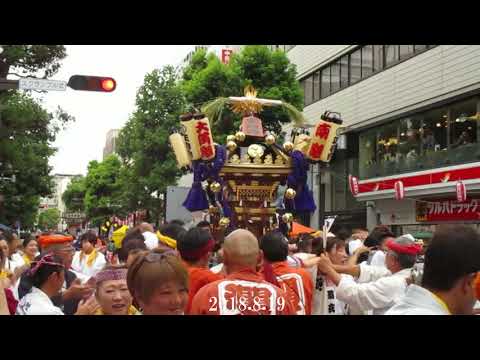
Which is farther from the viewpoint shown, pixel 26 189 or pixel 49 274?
pixel 26 189

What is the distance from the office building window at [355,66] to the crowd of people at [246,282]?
21.7 metres

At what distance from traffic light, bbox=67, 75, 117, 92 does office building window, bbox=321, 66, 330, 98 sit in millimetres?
23523

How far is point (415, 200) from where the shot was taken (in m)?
22.9

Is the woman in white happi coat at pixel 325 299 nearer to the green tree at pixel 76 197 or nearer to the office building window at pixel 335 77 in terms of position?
the office building window at pixel 335 77

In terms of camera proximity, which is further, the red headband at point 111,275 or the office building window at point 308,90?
the office building window at point 308,90

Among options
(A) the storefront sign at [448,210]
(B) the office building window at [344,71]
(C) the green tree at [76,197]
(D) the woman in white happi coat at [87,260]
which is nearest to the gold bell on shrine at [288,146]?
(D) the woman in white happi coat at [87,260]

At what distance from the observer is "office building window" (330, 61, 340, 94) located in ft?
94.7

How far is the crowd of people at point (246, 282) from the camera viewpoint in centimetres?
231

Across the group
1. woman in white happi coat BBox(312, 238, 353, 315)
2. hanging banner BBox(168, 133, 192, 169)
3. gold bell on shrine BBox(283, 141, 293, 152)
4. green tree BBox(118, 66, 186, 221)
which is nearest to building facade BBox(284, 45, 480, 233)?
green tree BBox(118, 66, 186, 221)

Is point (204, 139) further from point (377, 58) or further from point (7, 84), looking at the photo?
point (377, 58)

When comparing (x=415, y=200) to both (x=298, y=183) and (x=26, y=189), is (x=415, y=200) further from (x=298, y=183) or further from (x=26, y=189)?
(x=26, y=189)

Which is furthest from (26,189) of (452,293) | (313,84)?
(452,293)

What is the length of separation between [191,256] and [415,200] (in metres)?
19.6
